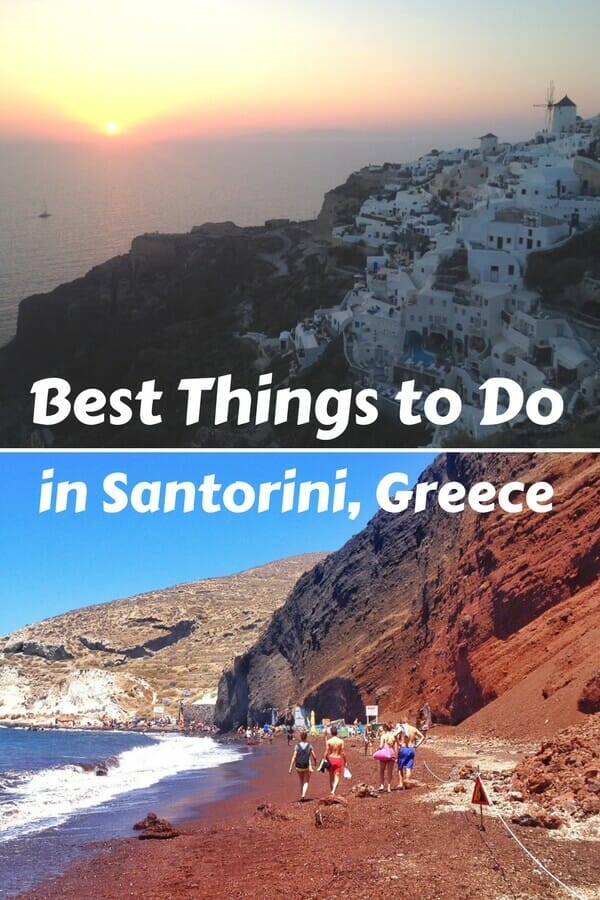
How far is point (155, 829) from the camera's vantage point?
23.5ft

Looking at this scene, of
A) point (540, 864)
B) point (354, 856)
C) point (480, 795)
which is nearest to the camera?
point (540, 864)

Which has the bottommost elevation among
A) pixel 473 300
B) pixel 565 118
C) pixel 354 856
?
pixel 354 856

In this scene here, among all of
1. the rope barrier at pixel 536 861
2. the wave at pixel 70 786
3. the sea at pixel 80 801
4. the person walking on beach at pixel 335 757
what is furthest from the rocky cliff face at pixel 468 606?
the wave at pixel 70 786

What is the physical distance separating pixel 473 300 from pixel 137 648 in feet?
167

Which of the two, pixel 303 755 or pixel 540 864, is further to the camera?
pixel 303 755

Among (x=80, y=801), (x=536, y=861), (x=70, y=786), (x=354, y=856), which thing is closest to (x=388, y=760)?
(x=354, y=856)

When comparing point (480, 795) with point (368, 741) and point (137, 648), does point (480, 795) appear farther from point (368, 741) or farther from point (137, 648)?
point (137, 648)

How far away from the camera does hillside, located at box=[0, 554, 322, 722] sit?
193 feet

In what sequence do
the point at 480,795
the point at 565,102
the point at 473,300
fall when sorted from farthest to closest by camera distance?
the point at 565,102
the point at 473,300
the point at 480,795

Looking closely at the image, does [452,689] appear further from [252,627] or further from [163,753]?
[252,627]

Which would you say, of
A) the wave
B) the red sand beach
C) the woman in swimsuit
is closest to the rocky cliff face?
the woman in swimsuit

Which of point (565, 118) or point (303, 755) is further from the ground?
point (565, 118)

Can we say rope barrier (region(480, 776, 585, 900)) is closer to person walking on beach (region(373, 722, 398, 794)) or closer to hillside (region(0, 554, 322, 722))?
person walking on beach (region(373, 722, 398, 794))

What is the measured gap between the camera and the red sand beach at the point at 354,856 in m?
4.60
